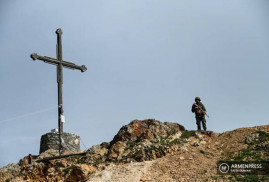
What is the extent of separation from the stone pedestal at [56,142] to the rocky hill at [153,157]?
70cm

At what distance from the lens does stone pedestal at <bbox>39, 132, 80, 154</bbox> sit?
774 inches

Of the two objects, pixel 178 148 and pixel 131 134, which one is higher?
pixel 131 134

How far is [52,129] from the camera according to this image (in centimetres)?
2008

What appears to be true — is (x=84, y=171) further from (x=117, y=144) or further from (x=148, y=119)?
(x=148, y=119)

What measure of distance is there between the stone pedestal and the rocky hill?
0.70 meters

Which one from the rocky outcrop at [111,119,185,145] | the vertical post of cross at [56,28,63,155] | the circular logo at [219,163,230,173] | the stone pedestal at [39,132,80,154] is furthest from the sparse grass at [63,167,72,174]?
the circular logo at [219,163,230,173]

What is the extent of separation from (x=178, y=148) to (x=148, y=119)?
11.5 ft

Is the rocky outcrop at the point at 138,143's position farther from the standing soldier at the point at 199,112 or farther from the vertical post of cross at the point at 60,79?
the vertical post of cross at the point at 60,79

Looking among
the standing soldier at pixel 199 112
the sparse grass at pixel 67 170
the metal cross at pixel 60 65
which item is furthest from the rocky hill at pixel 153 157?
the metal cross at pixel 60 65

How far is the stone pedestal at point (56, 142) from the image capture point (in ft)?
64.5

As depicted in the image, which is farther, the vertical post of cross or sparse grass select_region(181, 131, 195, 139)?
the vertical post of cross

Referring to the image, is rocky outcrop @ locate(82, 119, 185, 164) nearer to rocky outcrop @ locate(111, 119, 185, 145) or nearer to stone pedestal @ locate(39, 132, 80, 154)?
rocky outcrop @ locate(111, 119, 185, 145)

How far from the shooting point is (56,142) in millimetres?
20109

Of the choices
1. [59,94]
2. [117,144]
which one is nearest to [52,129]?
[59,94]
